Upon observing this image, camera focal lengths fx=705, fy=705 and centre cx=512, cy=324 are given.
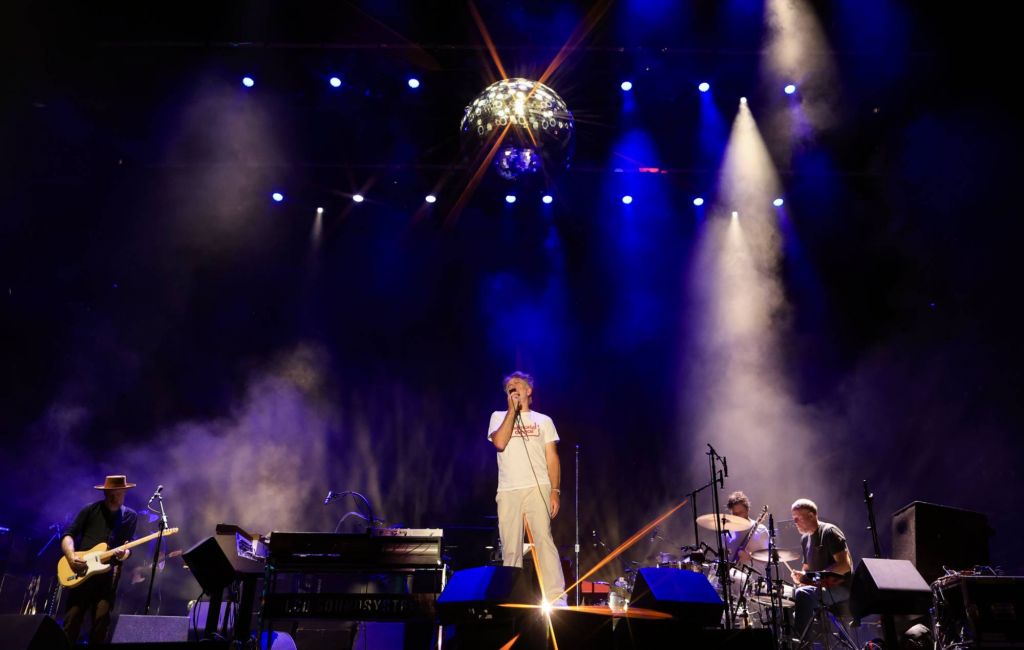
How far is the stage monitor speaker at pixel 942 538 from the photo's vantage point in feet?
19.2

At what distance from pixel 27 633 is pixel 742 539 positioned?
21.5 ft

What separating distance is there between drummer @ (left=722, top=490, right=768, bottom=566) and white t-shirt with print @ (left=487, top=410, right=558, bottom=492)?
2.81 m

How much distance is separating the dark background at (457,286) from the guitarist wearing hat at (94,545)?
2.57m

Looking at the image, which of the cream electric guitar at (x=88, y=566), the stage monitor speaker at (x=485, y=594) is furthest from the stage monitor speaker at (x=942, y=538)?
the cream electric guitar at (x=88, y=566)

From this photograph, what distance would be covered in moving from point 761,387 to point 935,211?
322 centimetres

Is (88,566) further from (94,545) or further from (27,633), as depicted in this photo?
(27,633)

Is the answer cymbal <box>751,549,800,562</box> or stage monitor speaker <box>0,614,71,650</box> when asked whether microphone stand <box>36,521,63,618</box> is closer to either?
stage monitor speaker <box>0,614,71,650</box>

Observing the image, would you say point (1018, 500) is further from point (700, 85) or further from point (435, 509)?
point (435, 509)

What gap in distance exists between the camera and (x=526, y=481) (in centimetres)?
538

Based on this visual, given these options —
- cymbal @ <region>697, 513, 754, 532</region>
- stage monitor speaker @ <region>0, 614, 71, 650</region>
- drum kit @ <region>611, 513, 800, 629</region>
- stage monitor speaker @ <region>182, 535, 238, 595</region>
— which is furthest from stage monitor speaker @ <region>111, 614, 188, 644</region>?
cymbal @ <region>697, 513, 754, 532</region>

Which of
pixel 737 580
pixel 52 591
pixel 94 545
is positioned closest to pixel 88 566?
pixel 94 545

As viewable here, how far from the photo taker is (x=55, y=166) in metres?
9.43

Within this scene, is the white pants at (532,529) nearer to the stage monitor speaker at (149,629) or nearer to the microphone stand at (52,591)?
the stage monitor speaker at (149,629)

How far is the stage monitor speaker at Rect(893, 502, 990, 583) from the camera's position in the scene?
5867mm
